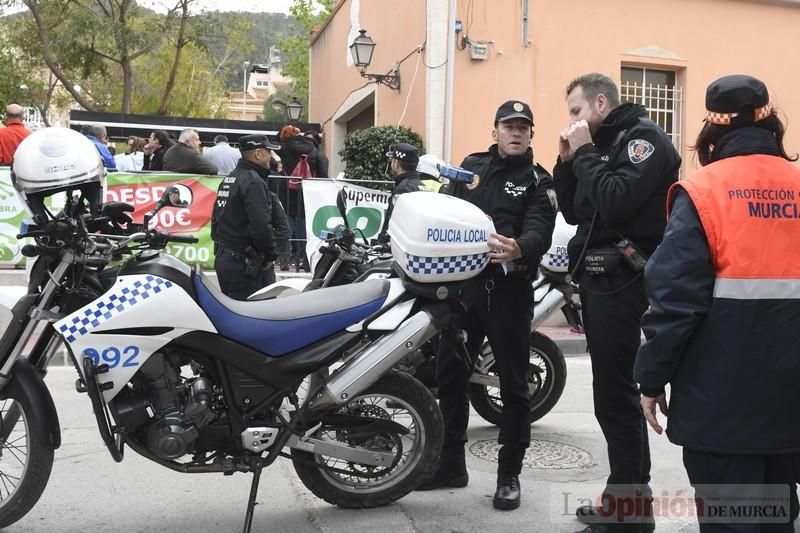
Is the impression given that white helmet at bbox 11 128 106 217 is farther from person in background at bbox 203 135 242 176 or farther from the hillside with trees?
the hillside with trees

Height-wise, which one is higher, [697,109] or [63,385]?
[697,109]

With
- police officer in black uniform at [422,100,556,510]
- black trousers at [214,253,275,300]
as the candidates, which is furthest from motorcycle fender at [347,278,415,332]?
black trousers at [214,253,275,300]

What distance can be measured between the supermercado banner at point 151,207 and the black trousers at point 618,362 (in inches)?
268

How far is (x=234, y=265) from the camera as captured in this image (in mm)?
6066

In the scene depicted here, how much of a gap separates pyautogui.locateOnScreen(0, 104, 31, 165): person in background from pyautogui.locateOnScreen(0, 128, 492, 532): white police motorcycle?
297 inches

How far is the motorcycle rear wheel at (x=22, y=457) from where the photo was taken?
337 centimetres

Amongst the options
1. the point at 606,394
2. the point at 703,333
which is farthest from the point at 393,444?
the point at 703,333

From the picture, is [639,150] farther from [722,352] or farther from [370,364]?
[370,364]

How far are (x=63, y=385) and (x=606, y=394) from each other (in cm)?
477

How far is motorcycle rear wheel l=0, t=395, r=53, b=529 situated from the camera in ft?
11.1

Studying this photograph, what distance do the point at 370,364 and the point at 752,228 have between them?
67.3 inches

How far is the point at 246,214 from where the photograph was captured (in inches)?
236

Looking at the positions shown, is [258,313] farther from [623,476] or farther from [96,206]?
[623,476]

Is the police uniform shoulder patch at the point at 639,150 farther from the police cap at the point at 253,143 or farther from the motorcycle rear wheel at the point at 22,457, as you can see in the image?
the police cap at the point at 253,143
